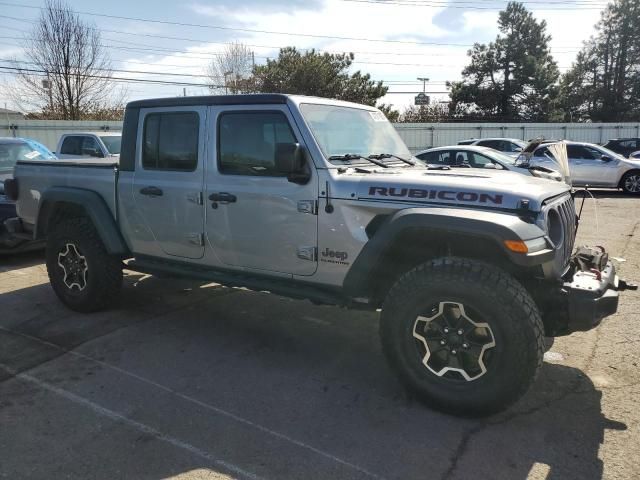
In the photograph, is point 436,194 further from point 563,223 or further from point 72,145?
point 72,145

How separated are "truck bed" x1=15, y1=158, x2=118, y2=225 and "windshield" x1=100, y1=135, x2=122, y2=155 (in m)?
6.29

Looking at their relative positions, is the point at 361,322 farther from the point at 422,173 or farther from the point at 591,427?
the point at 591,427

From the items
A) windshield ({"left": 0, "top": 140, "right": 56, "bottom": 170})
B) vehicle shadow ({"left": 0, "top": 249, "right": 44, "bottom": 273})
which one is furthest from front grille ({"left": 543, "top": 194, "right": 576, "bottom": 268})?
windshield ({"left": 0, "top": 140, "right": 56, "bottom": 170})

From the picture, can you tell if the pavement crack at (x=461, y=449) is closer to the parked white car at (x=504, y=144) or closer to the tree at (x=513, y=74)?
the parked white car at (x=504, y=144)

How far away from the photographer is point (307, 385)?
3.72 meters

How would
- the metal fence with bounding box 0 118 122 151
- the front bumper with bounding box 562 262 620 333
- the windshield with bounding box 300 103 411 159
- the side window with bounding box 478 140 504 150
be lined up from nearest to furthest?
the front bumper with bounding box 562 262 620 333
the windshield with bounding box 300 103 411 159
the side window with bounding box 478 140 504 150
the metal fence with bounding box 0 118 122 151

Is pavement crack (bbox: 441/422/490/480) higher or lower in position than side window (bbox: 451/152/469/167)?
lower

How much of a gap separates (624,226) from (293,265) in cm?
817

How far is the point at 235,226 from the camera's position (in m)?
4.15

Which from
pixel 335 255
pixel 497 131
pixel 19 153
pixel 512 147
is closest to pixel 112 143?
pixel 19 153

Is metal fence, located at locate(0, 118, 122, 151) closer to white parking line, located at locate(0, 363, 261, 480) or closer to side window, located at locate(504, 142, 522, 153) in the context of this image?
side window, located at locate(504, 142, 522, 153)

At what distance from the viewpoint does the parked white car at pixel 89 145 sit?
470 inches

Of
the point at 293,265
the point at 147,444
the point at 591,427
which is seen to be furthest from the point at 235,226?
the point at 591,427

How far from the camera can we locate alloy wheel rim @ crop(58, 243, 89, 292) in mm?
5102
